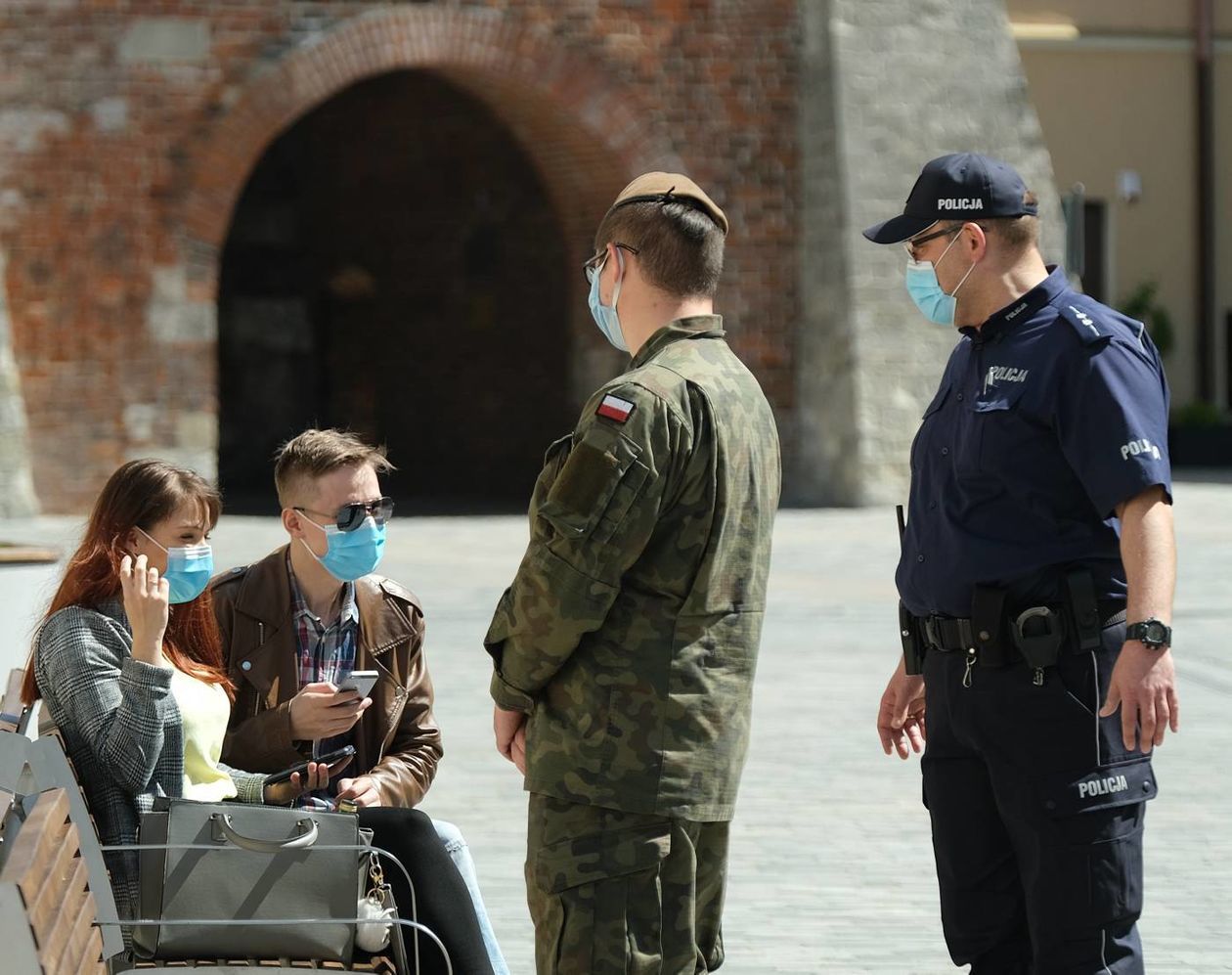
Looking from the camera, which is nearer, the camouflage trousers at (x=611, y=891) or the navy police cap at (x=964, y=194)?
the camouflage trousers at (x=611, y=891)

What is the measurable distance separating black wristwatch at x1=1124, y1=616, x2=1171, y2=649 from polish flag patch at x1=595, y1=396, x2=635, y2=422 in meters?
0.98

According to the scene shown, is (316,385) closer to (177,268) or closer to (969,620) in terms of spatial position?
(177,268)

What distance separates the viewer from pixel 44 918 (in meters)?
2.68

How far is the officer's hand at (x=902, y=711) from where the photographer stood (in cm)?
428

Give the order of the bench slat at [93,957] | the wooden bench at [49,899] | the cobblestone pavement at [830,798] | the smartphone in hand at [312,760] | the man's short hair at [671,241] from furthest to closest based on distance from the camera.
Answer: the cobblestone pavement at [830,798] < the smartphone in hand at [312,760] < the man's short hair at [671,241] < the bench slat at [93,957] < the wooden bench at [49,899]

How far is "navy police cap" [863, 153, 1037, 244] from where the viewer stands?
3.93 metres

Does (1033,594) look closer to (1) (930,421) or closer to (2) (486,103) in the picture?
(1) (930,421)

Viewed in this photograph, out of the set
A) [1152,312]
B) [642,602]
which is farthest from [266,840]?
[1152,312]

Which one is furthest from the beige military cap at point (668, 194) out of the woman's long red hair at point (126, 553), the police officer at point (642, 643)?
the woman's long red hair at point (126, 553)

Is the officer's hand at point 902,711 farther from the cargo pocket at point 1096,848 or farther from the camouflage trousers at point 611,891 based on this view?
the camouflage trousers at point 611,891

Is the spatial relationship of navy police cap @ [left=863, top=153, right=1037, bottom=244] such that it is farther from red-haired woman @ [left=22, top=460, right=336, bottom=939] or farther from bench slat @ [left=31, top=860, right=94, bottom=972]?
bench slat @ [left=31, top=860, right=94, bottom=972]

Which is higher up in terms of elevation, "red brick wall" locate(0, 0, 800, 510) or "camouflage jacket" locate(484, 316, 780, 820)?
"red brick wall" locate(0, 0, 800, 510)

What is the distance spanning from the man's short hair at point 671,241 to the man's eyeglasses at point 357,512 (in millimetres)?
984

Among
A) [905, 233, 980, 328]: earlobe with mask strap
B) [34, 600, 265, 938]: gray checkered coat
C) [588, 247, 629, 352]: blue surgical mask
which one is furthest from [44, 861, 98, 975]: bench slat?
[905, 233, 980, 328]: earlobe with mask strap
